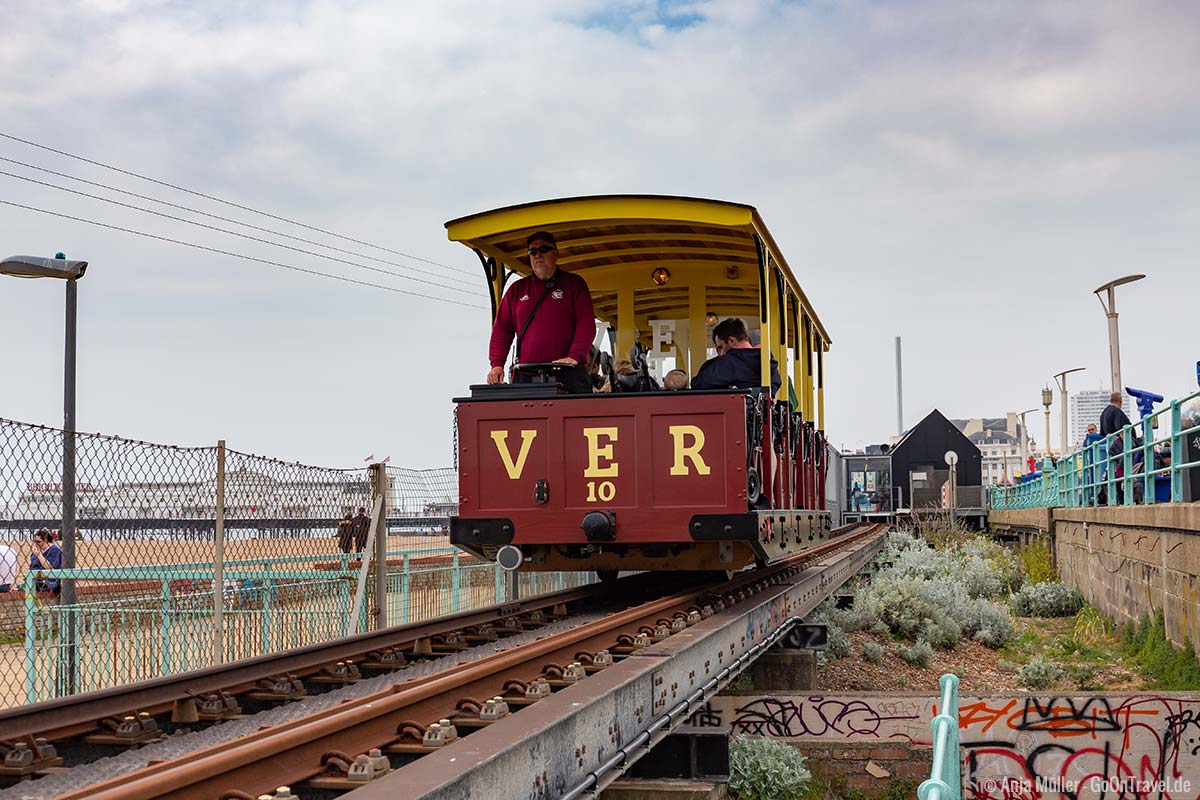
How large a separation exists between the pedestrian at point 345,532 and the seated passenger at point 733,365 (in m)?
2.73

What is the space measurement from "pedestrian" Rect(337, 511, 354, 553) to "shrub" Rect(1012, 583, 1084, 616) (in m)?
13.5

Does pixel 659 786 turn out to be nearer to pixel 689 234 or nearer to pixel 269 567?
pixel 269 567

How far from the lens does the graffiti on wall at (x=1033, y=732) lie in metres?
9.07

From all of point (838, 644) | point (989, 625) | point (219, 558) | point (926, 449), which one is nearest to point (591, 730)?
point (219, 558)

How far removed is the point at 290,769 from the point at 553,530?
207 inches

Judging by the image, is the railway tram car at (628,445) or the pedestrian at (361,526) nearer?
the railway tram car at (628,445)

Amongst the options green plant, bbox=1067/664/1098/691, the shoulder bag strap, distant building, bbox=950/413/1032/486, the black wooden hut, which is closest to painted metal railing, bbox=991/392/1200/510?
green plant, bbox=1067/664/1098/691

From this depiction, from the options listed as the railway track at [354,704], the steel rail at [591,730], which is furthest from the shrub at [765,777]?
the railway track at [354,704]

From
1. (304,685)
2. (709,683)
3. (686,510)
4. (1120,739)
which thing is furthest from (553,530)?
(1120,739)

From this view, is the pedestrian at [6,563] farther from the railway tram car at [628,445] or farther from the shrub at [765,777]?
the shrub at [765,777]

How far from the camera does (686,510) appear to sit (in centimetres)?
849

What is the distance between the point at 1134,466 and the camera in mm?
15531

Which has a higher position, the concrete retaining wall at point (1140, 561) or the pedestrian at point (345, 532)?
the pedestrian at point (345, 532)

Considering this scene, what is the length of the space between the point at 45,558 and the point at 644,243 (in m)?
5.89
